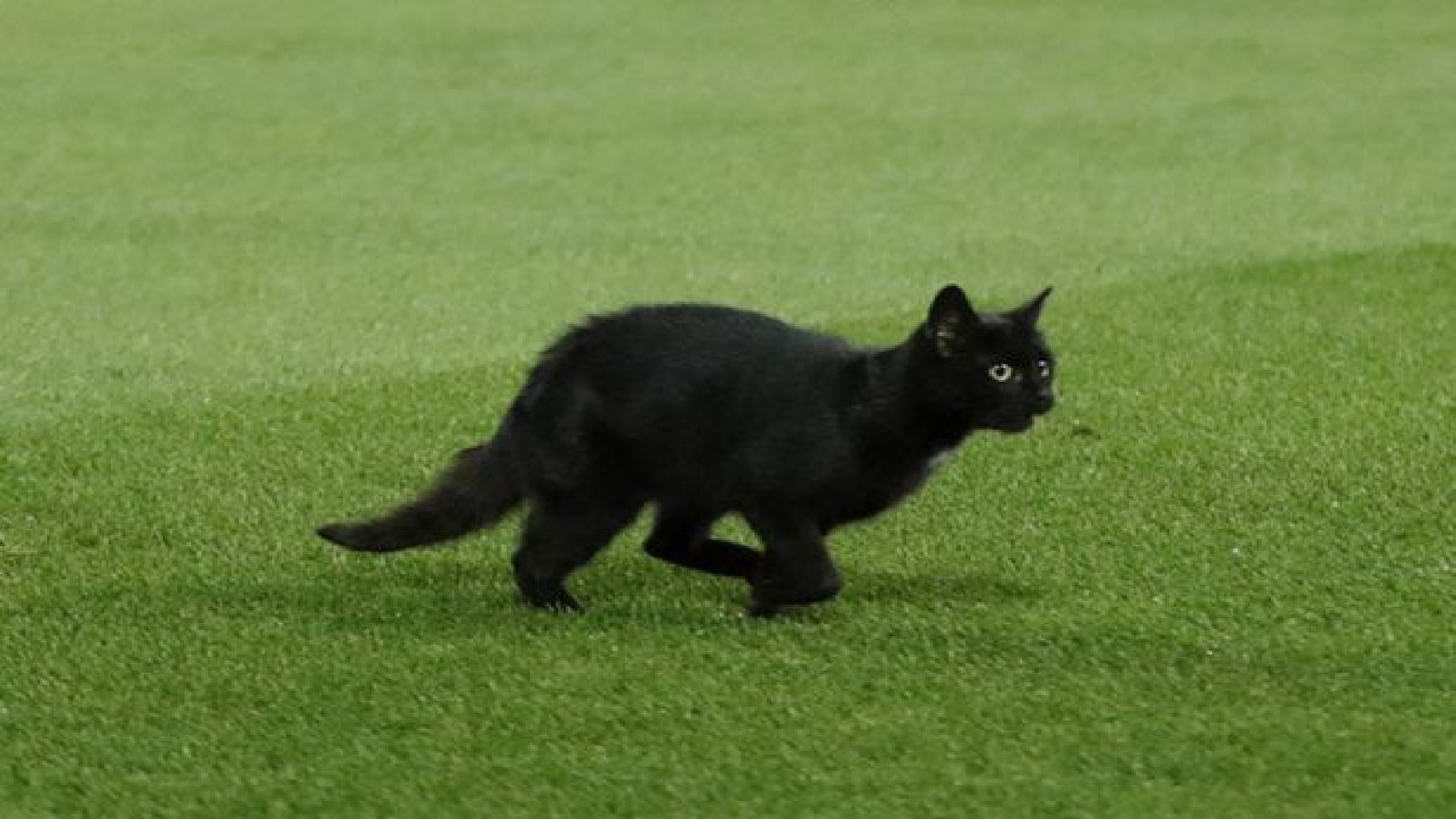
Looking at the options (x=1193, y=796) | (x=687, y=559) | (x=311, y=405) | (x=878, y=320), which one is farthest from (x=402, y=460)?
(x=1193, y=796)

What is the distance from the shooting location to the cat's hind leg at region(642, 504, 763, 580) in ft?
20.5

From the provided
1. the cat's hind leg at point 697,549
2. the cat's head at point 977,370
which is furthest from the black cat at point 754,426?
the cat's hind leg at point 697,549

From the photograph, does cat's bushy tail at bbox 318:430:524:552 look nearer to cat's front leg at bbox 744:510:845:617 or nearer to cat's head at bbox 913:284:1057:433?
cat's front leg at bbox 744:510:845:617

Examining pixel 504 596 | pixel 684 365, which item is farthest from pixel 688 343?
pixel 504 596

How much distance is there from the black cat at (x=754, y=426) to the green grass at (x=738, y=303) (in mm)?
200

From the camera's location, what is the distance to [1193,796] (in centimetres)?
474

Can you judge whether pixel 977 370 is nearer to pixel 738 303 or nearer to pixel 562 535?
pixel 562 535

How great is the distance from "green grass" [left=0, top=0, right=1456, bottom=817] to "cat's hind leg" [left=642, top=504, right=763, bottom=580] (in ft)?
0.28

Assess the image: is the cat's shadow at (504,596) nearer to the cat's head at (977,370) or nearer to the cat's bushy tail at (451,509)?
the cat's bushy tail at (451,509)

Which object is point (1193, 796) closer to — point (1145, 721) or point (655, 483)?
point (1145, 721)

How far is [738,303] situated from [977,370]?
4.91 metres

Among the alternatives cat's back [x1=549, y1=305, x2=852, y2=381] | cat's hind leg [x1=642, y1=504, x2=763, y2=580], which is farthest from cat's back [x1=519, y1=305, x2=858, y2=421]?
cat's hind leg [x1=642, y1=504, x2=763, y2=580]

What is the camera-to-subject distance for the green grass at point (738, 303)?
511 centimetres

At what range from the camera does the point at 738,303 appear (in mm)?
10773
